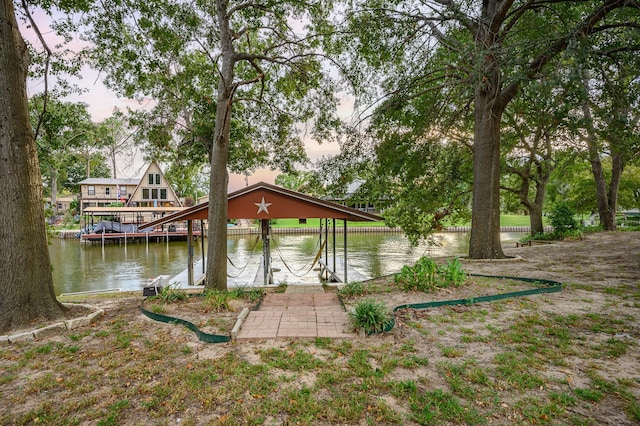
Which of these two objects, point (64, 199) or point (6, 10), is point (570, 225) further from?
point (64, 199)

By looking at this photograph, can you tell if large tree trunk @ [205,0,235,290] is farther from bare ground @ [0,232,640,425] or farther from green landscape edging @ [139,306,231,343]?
bare ground @ [0,232,640,425]

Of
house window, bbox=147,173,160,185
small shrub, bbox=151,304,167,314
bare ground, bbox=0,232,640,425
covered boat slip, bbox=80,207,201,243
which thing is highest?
house window, bbox=147,173,160,185

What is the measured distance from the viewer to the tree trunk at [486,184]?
30.9 feet

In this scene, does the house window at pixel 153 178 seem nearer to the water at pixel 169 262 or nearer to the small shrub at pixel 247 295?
the water at pixel 169 262

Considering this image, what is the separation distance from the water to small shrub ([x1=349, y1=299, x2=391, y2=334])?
20.8 ft

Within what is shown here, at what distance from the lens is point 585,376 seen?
2963 mm

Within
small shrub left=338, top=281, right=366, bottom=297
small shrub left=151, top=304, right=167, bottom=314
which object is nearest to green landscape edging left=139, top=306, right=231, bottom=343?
small shrub left=151, top=304, right=167, bottom=314

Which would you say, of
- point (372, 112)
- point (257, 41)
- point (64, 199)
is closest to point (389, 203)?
point (372, 112)

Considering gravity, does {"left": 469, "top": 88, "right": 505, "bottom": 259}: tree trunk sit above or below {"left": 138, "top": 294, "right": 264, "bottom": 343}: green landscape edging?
above

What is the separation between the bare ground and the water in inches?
266

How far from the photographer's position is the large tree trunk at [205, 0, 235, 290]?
7.12 meters

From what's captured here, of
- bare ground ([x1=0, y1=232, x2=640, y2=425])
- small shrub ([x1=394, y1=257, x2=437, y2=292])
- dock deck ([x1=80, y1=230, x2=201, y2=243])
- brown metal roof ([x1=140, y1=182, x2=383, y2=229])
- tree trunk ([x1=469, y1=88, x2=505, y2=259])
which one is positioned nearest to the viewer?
bare ground ([x1=0, y1=232, x2=640, y2=425])

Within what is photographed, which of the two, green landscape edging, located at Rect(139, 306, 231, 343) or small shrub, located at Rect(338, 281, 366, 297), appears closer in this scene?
green landscape edging, located at Rect(139, 306, 231, 343)

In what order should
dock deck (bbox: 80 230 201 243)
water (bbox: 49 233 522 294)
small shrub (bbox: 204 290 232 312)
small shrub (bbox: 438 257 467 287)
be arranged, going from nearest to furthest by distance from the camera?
1. small shrub (bbox: 204 290 232 312)
2. small shrub (bbox: 438 257 467 287)
3. water (bbox: 49 233 522 294)
4. dock deck (bbox: 80 230 201 243)
